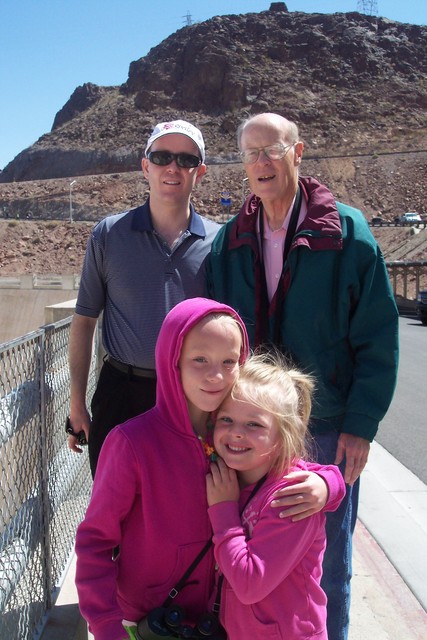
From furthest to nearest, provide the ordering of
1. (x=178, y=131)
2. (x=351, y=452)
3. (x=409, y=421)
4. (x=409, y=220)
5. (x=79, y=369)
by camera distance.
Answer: (x=409, y=220)
(x=409, y=421)
(x=79, y=369)
(x=178, y=131)
(x=351, y=452)

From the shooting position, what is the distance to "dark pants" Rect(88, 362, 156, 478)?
337 cm

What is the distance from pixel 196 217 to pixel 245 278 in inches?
23.1

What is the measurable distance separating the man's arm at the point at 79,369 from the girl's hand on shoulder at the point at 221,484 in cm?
127

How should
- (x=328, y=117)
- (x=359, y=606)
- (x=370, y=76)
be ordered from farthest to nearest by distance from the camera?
(x=370, y=76), (x=328, y=117), (x=359, y=606)

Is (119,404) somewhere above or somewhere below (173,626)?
above

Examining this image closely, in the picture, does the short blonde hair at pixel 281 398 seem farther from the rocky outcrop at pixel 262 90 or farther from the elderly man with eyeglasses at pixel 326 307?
the rocky outcrop at pixel 262 90

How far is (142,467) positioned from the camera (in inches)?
89.4

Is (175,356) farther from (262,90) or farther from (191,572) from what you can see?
(262,90)

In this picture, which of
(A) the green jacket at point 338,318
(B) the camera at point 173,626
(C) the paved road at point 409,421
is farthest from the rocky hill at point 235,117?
(B) the camera at point 173,626

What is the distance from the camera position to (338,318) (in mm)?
3010

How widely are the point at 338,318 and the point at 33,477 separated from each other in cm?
143

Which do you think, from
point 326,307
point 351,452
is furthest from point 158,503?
point 326,307

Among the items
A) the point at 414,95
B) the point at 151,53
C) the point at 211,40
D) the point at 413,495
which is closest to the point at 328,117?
the point at 414,95

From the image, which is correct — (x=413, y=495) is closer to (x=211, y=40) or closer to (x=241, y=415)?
(x=241, y=415)
